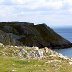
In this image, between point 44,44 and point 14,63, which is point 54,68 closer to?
point 14,63

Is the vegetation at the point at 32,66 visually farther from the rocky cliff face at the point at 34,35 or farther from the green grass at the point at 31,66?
the rocky cliff face at the point at 34,35

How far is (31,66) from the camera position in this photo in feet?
97.8

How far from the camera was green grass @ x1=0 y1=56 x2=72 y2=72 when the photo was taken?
28411mm

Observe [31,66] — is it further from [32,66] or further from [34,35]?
[34,35]

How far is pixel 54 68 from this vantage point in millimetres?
29328

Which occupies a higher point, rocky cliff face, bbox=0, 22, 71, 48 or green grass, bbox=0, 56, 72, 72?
green grass, bbox=0, 56, 72, 72

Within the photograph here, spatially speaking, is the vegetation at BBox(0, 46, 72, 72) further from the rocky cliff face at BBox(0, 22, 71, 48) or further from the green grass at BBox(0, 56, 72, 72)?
the rocky cliff face at BBox(0, 22, 71, 48)

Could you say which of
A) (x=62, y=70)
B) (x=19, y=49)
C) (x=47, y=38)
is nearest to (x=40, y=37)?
(x=47, y=38)

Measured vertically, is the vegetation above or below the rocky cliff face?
above

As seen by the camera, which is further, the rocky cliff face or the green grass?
the rocky cliff face

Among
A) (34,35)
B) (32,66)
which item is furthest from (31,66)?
(34,35)

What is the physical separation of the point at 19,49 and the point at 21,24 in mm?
132385

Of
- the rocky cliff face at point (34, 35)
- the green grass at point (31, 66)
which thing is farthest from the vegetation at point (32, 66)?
the rocky cliff face at point (34, 35)

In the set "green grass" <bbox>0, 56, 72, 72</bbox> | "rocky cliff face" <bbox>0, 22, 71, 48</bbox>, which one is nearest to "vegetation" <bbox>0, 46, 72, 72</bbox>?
"green grass" <bbox>0, 56, 72, 72</bbox>
